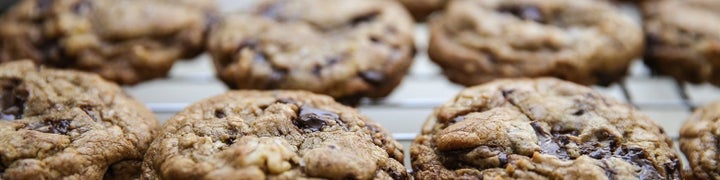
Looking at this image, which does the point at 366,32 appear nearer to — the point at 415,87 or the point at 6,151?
the point at 415,87

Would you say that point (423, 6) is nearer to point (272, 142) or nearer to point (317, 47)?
point (317, 47)

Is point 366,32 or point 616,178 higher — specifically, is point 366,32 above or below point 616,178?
above

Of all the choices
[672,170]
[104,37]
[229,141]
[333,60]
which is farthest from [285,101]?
[672,170]

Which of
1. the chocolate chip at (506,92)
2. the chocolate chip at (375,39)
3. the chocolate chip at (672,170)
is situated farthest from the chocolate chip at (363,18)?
the chocolate chip at (672,170)

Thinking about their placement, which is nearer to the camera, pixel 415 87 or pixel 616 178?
pixel 616 178

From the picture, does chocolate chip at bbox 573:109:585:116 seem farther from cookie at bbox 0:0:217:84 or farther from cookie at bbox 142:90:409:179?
cookie at bbox 0:0:217:84

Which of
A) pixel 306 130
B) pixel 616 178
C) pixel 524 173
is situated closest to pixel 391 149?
pixel 306 130

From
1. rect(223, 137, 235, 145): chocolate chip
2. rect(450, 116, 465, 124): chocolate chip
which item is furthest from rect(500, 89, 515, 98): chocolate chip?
rect(223, 137, 235, 145): chocolate chip

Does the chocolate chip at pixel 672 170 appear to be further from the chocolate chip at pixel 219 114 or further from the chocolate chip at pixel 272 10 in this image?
the chocolate chip at pixel 272 10
